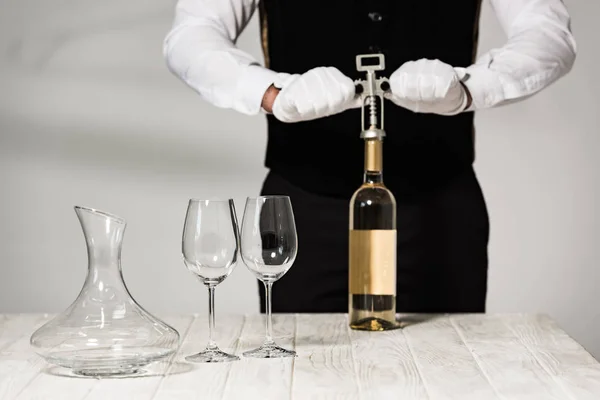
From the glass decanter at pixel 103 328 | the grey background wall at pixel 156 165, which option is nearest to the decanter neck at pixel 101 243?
the glass decanter at pixel 103 328

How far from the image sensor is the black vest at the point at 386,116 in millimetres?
2008

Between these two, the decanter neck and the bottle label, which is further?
the bottle label

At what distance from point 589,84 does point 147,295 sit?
3.91 ft

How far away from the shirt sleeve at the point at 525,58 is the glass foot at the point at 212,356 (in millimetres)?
813

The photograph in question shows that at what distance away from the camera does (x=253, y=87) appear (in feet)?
5.91

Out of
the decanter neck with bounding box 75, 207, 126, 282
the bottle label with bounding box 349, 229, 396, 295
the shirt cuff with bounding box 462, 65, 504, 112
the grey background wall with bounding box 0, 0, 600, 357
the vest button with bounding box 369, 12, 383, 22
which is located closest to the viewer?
the decanter neck with bounding box 75, 207, 126, 282

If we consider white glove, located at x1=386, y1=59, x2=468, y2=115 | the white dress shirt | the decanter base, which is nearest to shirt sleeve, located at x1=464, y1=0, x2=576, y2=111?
the white dress shirt

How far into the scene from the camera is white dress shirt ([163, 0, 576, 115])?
1.81m

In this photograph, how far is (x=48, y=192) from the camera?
242 centimetres

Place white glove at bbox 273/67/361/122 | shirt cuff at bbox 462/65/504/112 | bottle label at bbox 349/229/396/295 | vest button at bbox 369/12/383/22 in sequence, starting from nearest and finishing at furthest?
bottle label at bbox 349/229/396/295 → white glove at bbox 273/67/361/122 → shirt cuff at bbox 462/65/504/112 → vest button at bbox 369/12/383/22

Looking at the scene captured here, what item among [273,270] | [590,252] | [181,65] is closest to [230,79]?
[181,65]

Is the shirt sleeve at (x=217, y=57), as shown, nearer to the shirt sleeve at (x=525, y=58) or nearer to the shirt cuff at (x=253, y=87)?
the shirt cuff at (x=253, y=87)

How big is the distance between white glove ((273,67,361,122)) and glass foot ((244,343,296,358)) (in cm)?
54

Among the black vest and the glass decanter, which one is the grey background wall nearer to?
the black vest
